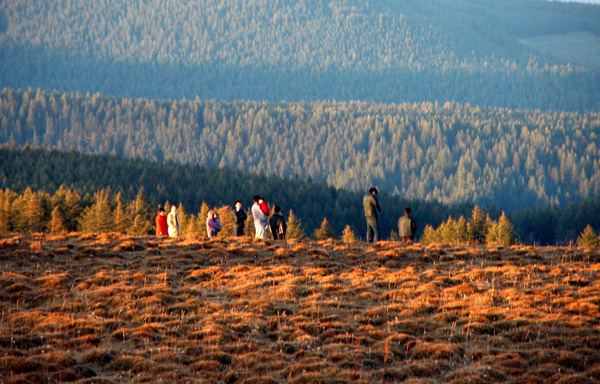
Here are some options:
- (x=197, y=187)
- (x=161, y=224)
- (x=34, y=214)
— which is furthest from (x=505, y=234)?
(x=197, y=187)

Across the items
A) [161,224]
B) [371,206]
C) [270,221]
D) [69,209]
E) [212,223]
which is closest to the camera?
[371,206]

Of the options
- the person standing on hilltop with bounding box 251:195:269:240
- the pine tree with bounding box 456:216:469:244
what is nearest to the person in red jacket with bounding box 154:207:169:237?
the person standing on hilltop with bounding box 251:195:269:240

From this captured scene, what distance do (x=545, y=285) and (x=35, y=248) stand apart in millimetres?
19576

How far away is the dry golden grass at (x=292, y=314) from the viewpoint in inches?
762

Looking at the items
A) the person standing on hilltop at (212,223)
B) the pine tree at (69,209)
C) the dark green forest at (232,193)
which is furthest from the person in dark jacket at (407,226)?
the dark green forest at (232,193)

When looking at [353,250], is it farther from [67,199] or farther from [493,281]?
[67,199]

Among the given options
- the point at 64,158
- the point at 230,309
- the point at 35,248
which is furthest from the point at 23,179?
the point at 230,309

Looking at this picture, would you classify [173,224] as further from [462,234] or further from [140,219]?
[462,234]

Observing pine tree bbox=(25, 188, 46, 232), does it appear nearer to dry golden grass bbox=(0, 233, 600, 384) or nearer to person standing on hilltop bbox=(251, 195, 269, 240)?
dry golden grass bbox=(0, 233, 600, 384)

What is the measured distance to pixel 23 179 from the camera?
147 m

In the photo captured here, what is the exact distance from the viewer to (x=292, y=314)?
24.1 metres

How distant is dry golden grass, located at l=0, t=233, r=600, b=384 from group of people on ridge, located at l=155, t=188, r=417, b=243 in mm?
981

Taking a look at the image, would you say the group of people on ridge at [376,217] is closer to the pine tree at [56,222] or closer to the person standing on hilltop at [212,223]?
the person standing on hilltop at [212,223]

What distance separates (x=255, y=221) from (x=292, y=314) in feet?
36.4
